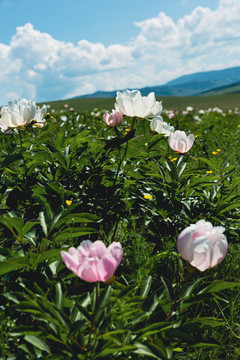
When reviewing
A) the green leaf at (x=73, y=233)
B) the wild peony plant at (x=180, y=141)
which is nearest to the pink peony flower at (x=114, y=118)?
the wild peony plant at (x=180, y=141)

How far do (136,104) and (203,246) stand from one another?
754 mm

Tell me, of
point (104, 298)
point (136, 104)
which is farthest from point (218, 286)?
point (136, 104)

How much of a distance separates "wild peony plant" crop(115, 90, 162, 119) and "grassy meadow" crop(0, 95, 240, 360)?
0.08 metres

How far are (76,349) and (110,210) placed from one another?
86 centimetres

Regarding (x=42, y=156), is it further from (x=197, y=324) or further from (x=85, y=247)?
(x=197, y=324)

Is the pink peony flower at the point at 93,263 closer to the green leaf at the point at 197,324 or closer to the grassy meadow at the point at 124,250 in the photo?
the grassy meadow at the point at 124,250

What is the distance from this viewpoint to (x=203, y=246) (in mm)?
963

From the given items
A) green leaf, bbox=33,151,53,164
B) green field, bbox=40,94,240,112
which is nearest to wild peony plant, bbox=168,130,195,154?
green leaf, bbox=33,151,53,164

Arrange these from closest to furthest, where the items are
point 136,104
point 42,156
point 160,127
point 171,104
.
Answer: point 136,104 → point 42,156 → point 160,127 → point 171,104

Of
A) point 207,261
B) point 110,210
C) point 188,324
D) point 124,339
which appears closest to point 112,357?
point 124,339

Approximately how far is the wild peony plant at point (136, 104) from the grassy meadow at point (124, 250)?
85 millimetres

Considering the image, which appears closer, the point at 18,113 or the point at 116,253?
the point at 116,253

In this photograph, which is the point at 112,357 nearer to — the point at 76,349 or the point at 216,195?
the point at 76,349

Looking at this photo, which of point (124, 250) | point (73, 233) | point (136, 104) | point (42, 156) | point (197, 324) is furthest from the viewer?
point (124, 250)
